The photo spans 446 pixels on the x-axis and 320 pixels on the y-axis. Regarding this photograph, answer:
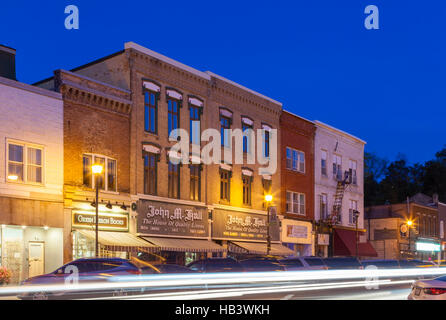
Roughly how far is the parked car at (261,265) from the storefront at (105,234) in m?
7.52

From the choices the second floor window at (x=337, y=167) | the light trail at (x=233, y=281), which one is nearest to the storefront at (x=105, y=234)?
the light trail at (x=233, y=281)

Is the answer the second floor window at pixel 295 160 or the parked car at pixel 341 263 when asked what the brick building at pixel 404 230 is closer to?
the second floor window at pixel 295 160

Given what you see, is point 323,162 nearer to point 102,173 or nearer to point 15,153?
point 102,173

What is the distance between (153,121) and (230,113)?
293 inches

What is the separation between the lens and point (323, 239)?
4819cm

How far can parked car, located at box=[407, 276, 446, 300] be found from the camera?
1416cm

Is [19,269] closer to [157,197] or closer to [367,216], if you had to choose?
[157,197]

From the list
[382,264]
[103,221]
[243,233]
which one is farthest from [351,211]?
[103,221]

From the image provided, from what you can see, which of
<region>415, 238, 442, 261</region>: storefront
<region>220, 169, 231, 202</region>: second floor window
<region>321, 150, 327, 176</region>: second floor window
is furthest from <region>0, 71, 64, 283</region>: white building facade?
<region>415, 238, 442, 261</region>: storefront

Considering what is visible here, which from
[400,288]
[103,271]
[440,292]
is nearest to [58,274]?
[103,271]

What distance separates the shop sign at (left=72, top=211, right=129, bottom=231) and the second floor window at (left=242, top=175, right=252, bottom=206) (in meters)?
11.9

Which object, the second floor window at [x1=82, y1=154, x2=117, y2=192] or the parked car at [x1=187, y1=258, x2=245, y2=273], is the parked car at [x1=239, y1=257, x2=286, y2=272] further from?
the second floor window at [x1=82, y1=154, x2=117, y2=192]

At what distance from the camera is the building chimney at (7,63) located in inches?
1250

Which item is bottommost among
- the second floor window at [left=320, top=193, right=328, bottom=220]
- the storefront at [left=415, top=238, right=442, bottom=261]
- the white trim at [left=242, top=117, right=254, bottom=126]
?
the storefront at [left=415, top=238, right=442, bottom=261]
